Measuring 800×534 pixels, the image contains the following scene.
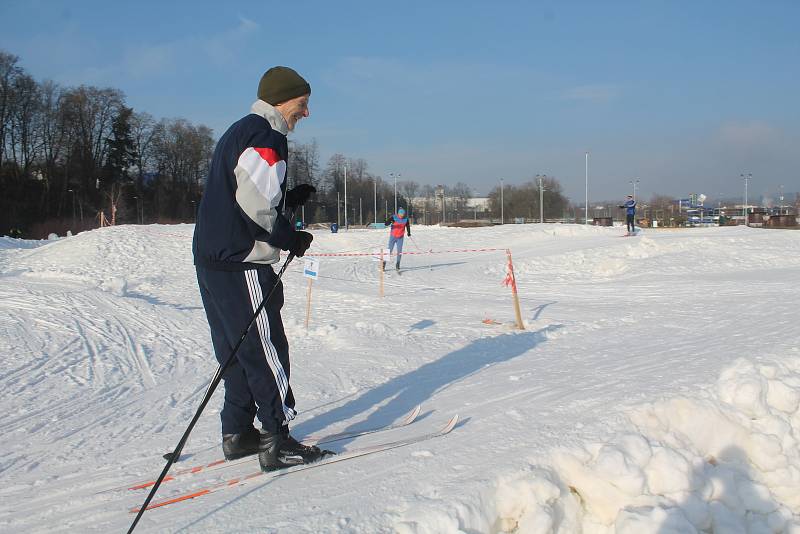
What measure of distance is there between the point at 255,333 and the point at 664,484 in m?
2.35

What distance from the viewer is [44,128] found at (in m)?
54.9

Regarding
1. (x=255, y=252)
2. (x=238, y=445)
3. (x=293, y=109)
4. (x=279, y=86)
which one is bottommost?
(x=238, y=445)

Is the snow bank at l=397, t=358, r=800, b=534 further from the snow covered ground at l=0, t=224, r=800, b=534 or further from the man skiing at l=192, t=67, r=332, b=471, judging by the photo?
the man skiing at l=192, t=67, r=332, b=471

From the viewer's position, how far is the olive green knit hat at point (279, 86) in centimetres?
347

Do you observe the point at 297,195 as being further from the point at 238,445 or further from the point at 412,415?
the point at 412,415

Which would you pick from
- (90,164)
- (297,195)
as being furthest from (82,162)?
(297,195)

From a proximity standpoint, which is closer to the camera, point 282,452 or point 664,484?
point 664,484

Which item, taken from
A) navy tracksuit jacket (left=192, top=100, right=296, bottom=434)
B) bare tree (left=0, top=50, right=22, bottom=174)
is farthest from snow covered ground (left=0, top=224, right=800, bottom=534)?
bare tree (left=0, top=50, right=22, bottom=174)

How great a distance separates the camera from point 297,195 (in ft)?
12.3

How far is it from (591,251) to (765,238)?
23.0ft

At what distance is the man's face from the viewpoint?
352cm

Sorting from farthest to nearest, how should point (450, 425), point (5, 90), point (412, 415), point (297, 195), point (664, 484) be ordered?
point (5, 90), point (412, 415), point (450, 425), point (297, 195), point (664, 484)

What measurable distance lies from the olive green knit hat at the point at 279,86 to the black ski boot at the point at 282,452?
1951 mm

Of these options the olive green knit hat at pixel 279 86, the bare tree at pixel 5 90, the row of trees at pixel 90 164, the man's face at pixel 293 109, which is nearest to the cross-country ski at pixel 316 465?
the man's face at pixel 293 109
